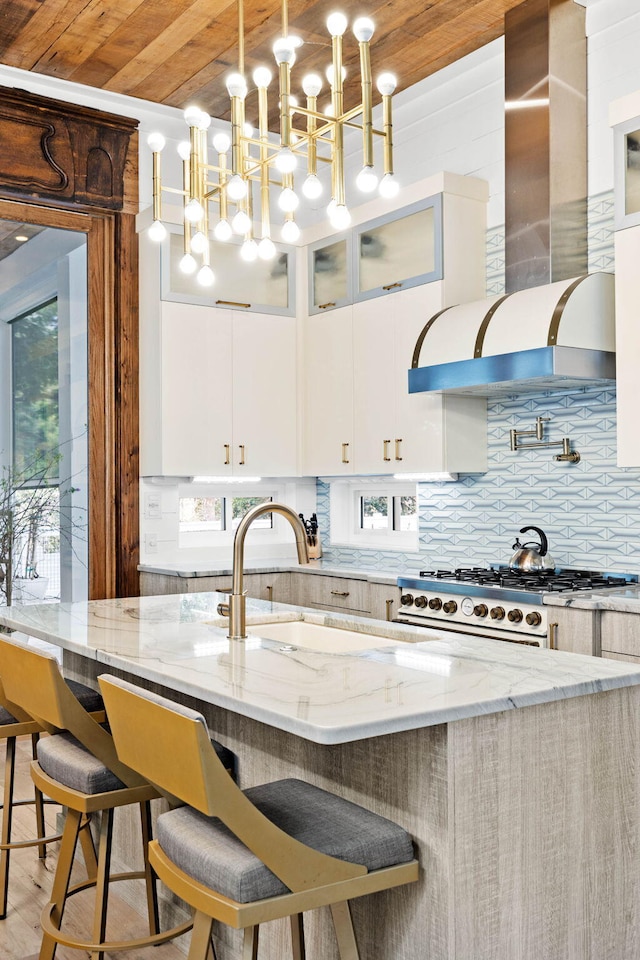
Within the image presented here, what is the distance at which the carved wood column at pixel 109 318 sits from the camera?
5.09 metres

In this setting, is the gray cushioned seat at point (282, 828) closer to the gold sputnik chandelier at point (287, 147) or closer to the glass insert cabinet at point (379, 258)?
the gold sputnik chandelier at point (287, 147)

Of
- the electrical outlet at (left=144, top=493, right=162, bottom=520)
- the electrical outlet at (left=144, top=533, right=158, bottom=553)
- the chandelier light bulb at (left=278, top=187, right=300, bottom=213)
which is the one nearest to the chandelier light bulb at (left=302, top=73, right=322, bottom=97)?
the chandelier light bulb at (left=278, top=187, right=300, bottom=213)

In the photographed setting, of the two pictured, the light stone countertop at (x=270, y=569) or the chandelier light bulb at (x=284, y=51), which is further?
the light stone countertop at (x=270, y=569)

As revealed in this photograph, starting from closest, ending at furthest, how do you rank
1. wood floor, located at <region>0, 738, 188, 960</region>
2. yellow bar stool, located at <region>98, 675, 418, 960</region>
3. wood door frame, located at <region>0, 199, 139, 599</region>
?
1. yellow bar stool, located at <region>98, 675, 418, 960</region>
2. wood floor, located at <region>0, 738, 188, 960</region>
3. wood door frame, located at <region>0, 199, 139, 599</region>

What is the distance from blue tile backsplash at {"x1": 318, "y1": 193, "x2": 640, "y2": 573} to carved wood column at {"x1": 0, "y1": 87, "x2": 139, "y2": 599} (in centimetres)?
166

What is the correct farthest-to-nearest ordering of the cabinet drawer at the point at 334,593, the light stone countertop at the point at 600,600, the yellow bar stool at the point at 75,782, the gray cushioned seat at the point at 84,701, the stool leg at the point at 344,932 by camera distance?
1. the cabinet drawer at the point at 334,593
2. the light stone countertop at the point at 600,600
3. the gray cushioned seat at the point at 84,701
4. the yellow bar stool at the point at 75,782
5. the stool leg at the point at 344,932

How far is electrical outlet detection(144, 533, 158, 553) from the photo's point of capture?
5.31 meters

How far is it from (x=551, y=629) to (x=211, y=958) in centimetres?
172

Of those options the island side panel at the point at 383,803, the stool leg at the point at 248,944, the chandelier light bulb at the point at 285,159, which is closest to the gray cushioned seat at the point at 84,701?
the island side panel at the point at 383,803

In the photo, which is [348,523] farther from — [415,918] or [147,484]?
[415,918]

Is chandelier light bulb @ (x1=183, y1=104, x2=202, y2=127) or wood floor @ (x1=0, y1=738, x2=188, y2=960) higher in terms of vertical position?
chandelier light bulb @ (x1=183, y1=104, x2=202, y2=127)

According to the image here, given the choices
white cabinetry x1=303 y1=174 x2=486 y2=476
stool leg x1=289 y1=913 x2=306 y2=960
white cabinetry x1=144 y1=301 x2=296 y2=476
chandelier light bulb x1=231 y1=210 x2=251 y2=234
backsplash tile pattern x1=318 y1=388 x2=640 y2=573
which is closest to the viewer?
stool leg x1=289 y1=913 x2=306 y2=960

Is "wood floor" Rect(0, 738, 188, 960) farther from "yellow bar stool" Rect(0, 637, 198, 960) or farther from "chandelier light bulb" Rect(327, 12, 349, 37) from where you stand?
"chandelier light bulb" Rect(327, 12, 349, 37)

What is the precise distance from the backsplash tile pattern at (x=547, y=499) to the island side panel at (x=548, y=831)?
1.94m
